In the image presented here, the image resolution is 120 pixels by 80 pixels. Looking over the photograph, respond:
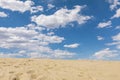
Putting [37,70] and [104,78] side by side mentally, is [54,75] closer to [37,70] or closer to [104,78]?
[37,70]

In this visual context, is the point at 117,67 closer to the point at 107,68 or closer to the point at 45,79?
the point at 107,68

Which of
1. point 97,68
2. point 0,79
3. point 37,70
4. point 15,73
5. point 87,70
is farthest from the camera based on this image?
point 97,68

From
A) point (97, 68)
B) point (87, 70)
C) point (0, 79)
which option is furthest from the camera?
point (97, 68)

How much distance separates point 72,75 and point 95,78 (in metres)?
1.00

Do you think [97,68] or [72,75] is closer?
[72,75]

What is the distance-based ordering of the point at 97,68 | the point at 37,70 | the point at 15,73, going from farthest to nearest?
1. the point at 97,68
2. the point at 37,70
3. the point at 15,73

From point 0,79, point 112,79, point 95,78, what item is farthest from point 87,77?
point 0,79

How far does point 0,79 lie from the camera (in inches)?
309

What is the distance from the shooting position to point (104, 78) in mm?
9297

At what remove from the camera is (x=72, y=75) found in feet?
29.7

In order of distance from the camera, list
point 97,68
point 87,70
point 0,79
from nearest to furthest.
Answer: point 0,79 → point 87,70 → point 97,68

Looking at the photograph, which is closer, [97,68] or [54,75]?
[54,75]

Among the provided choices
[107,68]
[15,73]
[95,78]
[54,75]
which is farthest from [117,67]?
[15,73]

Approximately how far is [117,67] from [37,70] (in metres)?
4.76
